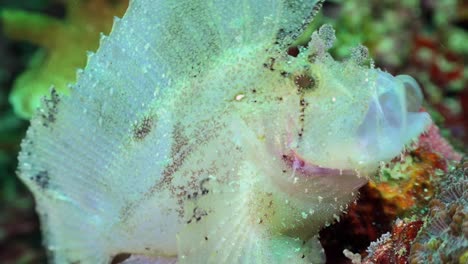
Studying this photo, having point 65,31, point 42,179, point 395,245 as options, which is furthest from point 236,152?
point 65,31

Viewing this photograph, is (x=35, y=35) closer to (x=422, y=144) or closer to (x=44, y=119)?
(x=44, y=119)

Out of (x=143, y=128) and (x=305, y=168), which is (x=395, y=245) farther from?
(x=143, y=128)

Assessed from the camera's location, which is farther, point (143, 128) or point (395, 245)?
point (143, 128)

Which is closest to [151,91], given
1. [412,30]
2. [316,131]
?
[316,131]

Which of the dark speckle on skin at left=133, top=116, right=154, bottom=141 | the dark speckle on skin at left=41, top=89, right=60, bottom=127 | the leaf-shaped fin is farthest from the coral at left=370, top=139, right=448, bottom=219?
the dark speckle on skin at left=41, top=89, right=60, bottom=127

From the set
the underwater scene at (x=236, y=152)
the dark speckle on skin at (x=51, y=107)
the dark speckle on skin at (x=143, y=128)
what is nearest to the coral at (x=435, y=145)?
the underwater scene at (x=236, y=152)

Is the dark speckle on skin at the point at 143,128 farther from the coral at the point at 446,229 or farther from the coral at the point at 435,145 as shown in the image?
the coral at the point at 435,145

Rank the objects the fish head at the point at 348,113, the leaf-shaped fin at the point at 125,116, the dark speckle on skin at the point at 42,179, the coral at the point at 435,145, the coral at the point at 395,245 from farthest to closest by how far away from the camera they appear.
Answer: the coral at the point at 435,145 < the dark speckle on skin at the point at 42,179 < the leaf-shaped fin at the point at 125,116 < the coral at the point at 395,245 < the fish head at the point at 348,113

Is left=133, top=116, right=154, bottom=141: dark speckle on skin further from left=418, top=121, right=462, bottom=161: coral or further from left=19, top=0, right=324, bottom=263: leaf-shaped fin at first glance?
left=418, top=121, right=462, bottom=161: coral
